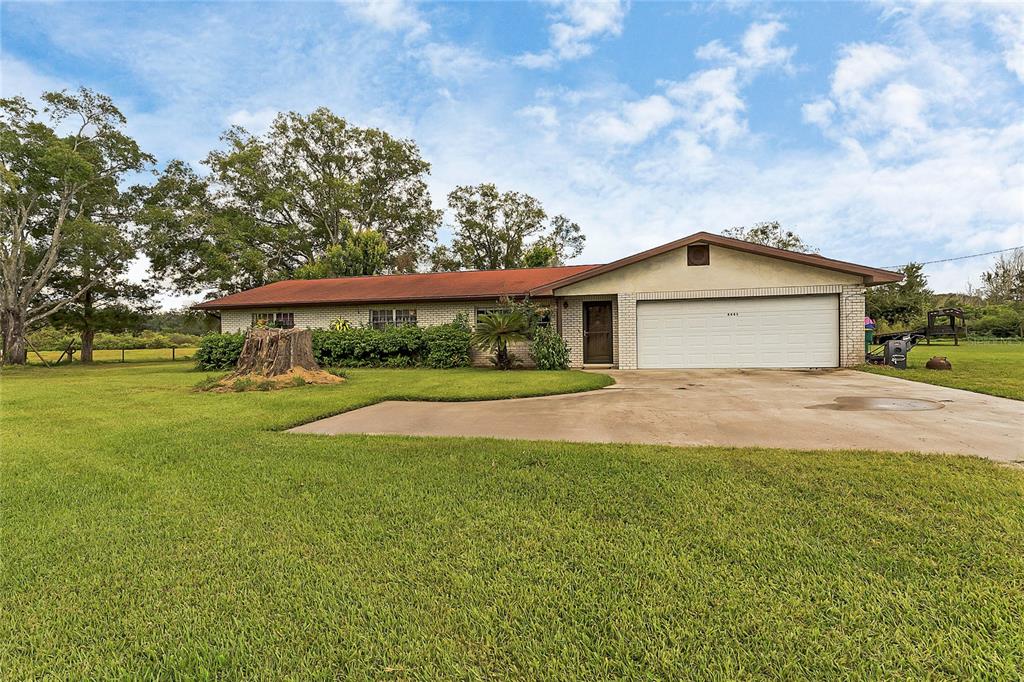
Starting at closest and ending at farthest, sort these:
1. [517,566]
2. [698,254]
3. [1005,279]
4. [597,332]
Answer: [517,566]
[698,254]
[597,332]
[1005,279]

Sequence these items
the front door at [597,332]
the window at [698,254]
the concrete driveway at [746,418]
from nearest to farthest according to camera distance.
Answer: the concrete driveway at [746,418] < the window at [698,254] < the front door at [597,332]

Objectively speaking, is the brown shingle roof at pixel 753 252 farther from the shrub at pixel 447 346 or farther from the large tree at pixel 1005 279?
the large tree at pixel 1005 279

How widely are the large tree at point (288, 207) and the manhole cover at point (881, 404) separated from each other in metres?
23.0

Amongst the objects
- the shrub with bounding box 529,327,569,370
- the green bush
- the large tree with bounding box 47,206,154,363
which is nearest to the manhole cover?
the shrub with bounding box 529,327,569,370

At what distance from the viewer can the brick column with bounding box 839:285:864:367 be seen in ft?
40.9

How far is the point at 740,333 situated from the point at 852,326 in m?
2.92

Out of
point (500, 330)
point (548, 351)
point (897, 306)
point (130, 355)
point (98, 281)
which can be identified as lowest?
point (130, 355)

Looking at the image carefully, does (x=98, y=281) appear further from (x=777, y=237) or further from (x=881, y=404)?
(x=777, y=237)

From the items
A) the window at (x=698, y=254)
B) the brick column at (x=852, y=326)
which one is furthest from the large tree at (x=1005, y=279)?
the window at (x=698, y=254)

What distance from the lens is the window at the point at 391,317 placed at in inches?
648

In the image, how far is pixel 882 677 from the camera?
1564mm

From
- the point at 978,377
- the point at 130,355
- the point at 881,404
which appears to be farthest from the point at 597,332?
the point at 130,355

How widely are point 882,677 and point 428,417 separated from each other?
5403mm

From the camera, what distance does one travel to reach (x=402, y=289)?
17.3 metres
